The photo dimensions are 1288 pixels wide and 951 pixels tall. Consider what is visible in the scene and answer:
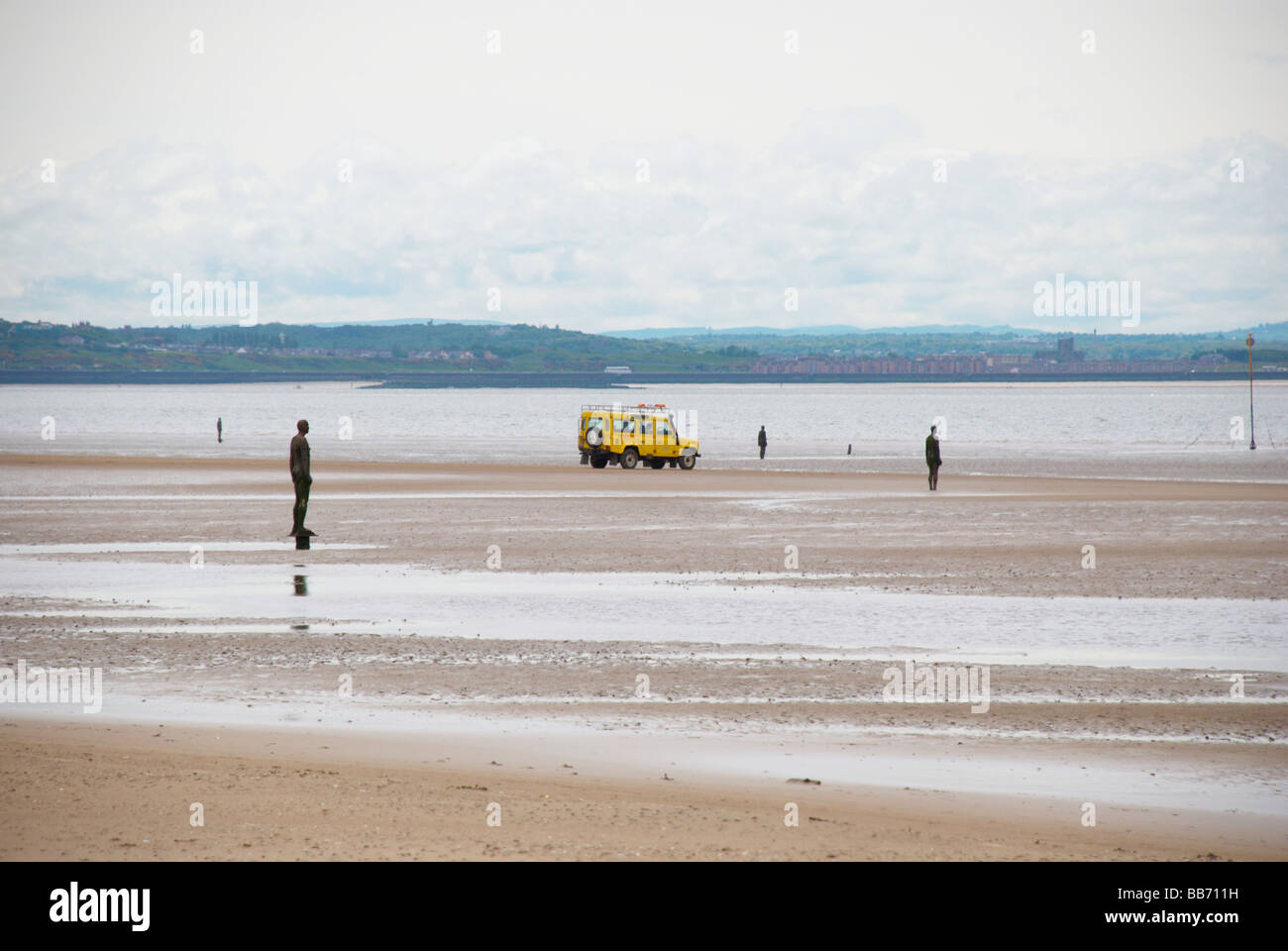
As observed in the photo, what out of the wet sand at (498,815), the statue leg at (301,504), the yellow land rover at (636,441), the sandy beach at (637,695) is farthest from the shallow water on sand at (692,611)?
the yellow land rover at (636,441)

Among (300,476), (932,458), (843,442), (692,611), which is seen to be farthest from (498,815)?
(843,442)

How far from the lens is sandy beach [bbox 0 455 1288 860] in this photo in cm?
855

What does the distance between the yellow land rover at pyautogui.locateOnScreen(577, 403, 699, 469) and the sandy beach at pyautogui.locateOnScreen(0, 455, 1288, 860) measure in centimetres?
2817

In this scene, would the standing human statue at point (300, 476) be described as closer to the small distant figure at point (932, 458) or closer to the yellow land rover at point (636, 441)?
the small distant figure at point (932, 458)

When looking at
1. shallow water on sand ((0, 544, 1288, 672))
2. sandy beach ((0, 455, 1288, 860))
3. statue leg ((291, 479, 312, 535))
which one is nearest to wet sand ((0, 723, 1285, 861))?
sandy beach ((0, 455, 1288, 860))

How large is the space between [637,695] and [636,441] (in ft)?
149

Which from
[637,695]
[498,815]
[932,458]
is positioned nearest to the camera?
[498,815]

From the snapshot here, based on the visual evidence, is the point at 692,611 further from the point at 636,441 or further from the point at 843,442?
the point at 843,442

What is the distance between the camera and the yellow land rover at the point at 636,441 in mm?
58000

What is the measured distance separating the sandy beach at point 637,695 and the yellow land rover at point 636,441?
28.2m

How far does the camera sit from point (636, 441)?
58.2 m
